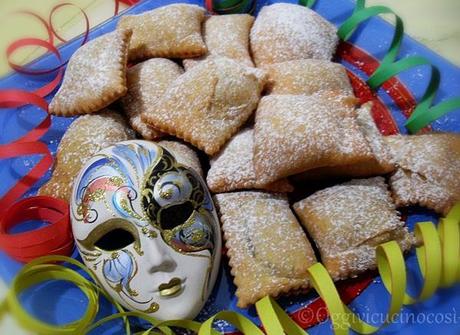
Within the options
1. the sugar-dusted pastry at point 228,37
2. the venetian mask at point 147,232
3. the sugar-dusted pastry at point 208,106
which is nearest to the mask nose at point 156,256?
the venetian mask at point 147,232

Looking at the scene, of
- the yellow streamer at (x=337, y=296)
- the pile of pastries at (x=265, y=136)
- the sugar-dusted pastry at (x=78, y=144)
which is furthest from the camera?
the sugar-dusted pastry at (x=78, y=144)

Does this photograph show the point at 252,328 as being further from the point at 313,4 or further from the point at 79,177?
the point at 313,4

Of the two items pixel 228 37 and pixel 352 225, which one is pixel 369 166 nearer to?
pixel 352 225

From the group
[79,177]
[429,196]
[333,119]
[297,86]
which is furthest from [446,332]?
[79,177]

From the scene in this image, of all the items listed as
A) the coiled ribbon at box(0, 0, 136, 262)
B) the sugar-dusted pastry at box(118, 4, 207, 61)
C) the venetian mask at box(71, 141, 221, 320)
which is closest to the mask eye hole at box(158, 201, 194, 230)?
the venetian mask at box(71, 141, 221, 320)

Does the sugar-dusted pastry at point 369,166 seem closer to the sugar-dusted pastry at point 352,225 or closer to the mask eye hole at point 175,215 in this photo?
the sugar-dusted pastry at point 352,225

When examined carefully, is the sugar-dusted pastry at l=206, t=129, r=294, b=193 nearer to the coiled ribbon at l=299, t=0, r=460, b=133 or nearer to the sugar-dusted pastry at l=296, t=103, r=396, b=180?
the sugar-dusted pastry at l=296, t=103, r=396, b=180
